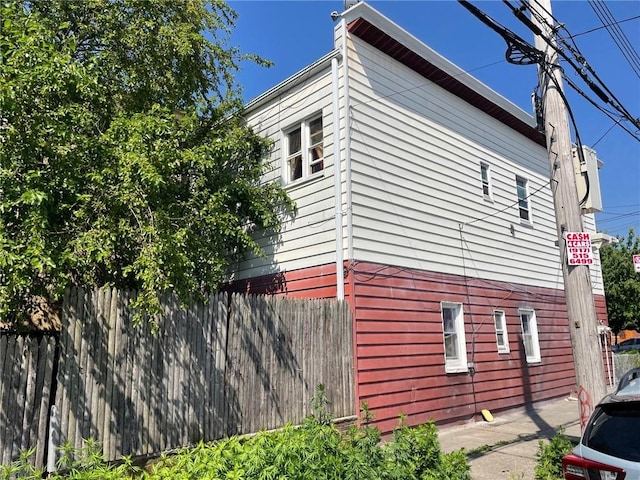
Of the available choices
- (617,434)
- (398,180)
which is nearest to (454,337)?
(398,180)

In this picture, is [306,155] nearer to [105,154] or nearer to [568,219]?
[105,154]

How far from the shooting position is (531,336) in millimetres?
12812

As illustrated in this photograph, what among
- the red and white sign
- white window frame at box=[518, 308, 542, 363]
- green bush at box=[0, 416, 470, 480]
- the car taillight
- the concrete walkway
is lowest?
the concrete walkway

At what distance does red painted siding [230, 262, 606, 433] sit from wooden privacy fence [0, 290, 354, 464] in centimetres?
52

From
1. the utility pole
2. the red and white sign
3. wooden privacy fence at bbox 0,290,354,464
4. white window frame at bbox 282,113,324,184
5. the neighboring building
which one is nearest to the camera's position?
wooden privacy fence at bbox 0,290,354,464

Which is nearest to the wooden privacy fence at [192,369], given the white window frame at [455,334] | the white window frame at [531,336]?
the white window frame at [455,334]

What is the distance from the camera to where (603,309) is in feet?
56.9

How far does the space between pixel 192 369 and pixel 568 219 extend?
5.45 metres

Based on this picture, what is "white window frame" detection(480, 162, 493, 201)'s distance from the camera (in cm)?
1222

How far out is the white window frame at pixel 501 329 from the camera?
11.5 meters

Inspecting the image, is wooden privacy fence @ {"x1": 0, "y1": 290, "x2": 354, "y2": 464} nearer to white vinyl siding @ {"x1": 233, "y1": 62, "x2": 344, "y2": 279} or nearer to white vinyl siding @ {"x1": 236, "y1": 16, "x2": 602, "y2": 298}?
white vinyl siding @ {"x1": 233, "y1": 62, "x2": 344, "y2": 279}

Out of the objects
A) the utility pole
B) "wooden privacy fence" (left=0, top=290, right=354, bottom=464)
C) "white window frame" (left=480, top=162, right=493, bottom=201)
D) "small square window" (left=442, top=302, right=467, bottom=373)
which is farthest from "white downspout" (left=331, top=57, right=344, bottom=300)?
"white window frame" (left=480, top=162, right=493, bottom=201)

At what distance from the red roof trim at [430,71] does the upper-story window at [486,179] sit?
1.50 m

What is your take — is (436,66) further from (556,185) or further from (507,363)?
(507,363)
